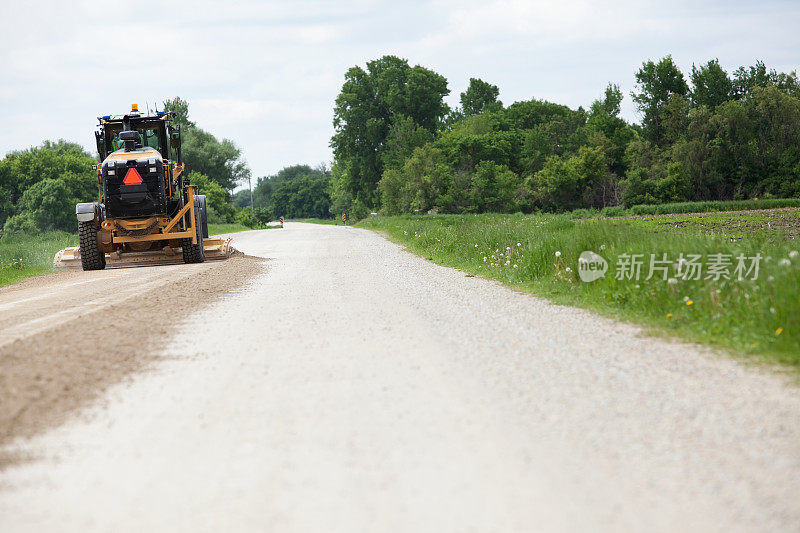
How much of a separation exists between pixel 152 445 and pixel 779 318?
5585 millimetres

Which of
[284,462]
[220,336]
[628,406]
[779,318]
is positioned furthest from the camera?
[220,336]

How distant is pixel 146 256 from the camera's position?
20.4 meters

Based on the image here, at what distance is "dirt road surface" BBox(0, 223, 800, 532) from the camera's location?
3.28 m

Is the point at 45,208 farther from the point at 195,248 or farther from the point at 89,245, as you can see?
the point at 195,248

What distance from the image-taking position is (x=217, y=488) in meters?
3.60

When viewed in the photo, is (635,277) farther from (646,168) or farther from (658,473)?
(646,168)

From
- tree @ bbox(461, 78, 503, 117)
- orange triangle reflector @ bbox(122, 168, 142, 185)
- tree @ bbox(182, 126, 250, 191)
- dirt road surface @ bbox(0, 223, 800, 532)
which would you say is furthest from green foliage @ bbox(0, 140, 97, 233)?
tree @ bbox(461, 78, 503, 117)

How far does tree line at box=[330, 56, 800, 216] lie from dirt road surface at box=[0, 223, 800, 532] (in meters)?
56.5

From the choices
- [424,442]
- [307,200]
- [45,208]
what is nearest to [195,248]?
[424,442]

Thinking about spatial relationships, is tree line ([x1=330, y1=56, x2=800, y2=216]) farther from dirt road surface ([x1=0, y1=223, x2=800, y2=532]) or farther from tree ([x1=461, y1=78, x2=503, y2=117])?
dirt road surface ([x1=0, y1=223, x2=800, y2=532])

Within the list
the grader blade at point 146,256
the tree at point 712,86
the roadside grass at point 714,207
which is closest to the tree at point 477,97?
the tree at point 712,86

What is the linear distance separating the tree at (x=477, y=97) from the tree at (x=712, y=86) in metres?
41.3

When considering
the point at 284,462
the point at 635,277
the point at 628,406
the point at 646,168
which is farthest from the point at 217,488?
the point at 646,168

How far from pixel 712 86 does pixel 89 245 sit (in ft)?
232
